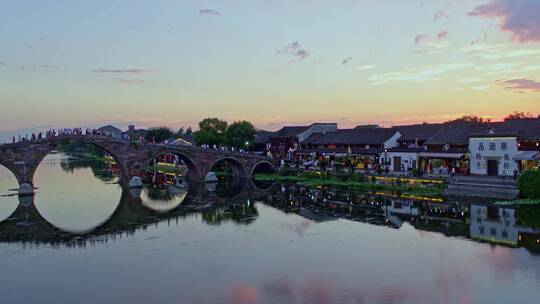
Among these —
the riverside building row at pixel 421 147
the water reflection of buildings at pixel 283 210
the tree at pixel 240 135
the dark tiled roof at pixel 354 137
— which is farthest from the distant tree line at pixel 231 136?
the water reflection of buildings at pixel 283 210

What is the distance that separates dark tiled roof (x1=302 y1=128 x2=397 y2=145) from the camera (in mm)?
60569

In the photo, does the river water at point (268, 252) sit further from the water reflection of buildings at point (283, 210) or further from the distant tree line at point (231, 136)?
the distant tree line at point (231, 136)

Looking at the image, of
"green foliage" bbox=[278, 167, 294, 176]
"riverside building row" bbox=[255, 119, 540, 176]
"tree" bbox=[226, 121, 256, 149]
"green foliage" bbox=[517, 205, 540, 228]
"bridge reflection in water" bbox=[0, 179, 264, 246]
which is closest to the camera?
"green foliage" bbox=[517, 205, 540, 228]

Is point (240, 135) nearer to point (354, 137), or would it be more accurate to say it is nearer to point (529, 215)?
point (354, 137)

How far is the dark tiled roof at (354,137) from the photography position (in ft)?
199

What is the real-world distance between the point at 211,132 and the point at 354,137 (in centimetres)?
2405

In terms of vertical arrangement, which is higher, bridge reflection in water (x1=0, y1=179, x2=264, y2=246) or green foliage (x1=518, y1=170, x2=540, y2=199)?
green foliage (x1=518, y1=170, x2=540, y2=199)

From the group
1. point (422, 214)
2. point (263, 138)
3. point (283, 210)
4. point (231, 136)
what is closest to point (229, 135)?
point (231, 136)

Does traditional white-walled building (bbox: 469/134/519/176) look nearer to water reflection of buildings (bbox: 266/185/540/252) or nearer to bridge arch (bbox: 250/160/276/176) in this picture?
water reflection of buildings (bbox: 266/185/540/252)

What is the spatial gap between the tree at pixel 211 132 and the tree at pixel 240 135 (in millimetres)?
1124

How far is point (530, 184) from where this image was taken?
118 ft

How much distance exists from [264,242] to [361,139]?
1493 inches

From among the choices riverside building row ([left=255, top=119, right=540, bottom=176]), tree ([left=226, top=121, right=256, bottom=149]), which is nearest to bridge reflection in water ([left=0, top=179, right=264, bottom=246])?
riverside building row ([left=255, top=119, right=540, bottom=176])

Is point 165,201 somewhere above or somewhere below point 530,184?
below
